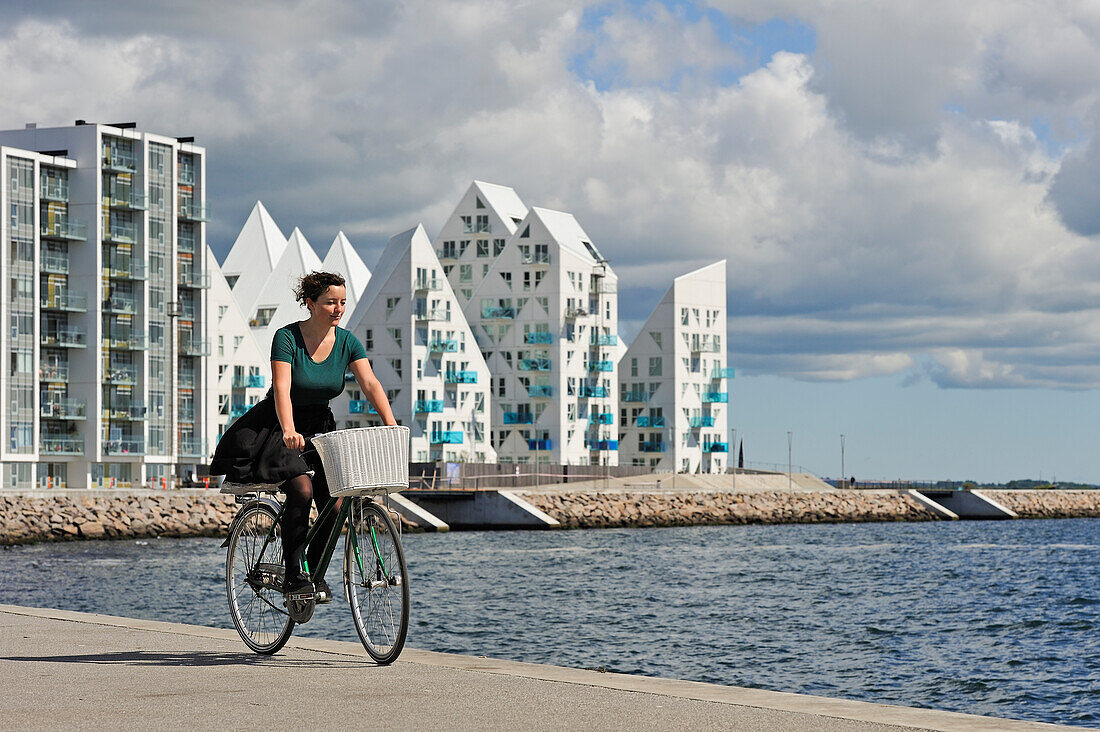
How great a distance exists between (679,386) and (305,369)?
11348cm

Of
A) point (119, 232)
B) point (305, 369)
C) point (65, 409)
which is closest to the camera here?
point (305, 369)

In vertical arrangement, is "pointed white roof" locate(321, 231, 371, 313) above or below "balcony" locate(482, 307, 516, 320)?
above

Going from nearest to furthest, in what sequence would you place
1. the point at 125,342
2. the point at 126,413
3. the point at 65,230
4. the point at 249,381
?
the point at 65,230, the point at 126,413, the point at 125,342, the point at 249,381

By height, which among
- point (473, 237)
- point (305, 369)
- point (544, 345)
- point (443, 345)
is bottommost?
point (305, 369)

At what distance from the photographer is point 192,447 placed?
302 ft

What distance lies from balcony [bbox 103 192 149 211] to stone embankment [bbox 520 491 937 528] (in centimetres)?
2803

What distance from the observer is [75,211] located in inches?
3420

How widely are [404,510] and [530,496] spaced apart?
10.8 m

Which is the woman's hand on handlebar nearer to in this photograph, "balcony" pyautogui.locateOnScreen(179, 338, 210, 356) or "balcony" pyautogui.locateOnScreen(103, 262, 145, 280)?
"balcony" pyautogui.locateOnScreen(103, 262, 145, 280)

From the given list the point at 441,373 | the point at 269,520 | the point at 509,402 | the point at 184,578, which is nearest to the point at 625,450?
the point at 509,402

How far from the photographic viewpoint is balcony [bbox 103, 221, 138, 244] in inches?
3460

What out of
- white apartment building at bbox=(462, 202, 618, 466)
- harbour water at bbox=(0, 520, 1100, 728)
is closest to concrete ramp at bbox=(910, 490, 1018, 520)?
white apartment building at bbox=(462, 202, 618, 466)

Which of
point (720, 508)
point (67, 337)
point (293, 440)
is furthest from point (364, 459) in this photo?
point (720, 508)

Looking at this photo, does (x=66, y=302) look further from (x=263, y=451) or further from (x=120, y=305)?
(x=263, y=451)
